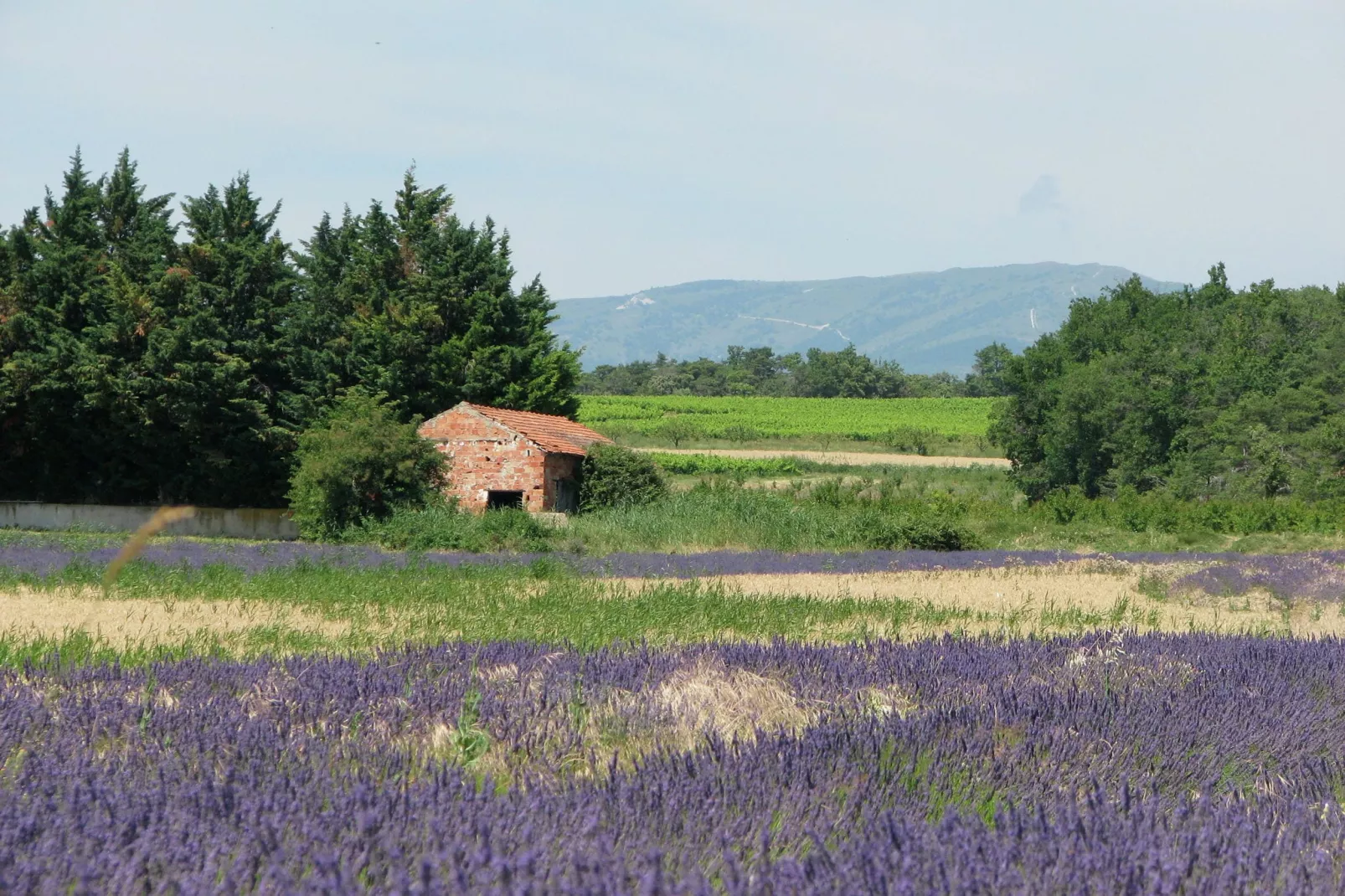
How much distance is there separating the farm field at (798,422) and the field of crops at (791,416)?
0.18 ft

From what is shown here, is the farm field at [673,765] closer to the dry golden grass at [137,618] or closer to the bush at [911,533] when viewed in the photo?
the dry golden grass at [137,618]

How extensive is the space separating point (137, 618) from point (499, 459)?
17.7 m

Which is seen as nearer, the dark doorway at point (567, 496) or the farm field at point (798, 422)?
the dark doorway at point (567, 496)

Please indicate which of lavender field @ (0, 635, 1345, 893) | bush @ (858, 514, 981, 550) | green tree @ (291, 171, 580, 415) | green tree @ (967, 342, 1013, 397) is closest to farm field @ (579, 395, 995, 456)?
green tree @ (967, 342, 1013, 397)

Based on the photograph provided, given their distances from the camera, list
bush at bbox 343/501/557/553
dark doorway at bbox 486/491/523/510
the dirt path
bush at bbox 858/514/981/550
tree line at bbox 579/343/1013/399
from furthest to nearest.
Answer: tree line at bbox 579/343/1013/399 < the dirt path < dark doorway at bbox 486/491/523/510 < bush at bbox 858/514/981/550 < bush at bbox 343/501/557/553

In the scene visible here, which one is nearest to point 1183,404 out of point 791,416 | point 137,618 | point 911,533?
point 911,533

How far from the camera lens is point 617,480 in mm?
31062

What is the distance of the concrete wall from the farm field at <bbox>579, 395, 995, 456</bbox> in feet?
117

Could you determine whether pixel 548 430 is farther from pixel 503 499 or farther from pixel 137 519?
pixel 137 519

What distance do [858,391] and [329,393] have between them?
7968 centimetres

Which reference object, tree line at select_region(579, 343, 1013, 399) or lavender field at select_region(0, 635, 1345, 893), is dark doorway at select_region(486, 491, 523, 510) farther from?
tree line at select_region(579, 343, 1013, 399)

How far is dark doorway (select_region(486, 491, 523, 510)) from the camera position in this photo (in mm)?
29859

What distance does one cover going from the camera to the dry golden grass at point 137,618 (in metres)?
10.1

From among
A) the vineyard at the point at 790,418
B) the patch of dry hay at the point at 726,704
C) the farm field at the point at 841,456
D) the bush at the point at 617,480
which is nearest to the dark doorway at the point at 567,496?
the bush at the point at 617,480
